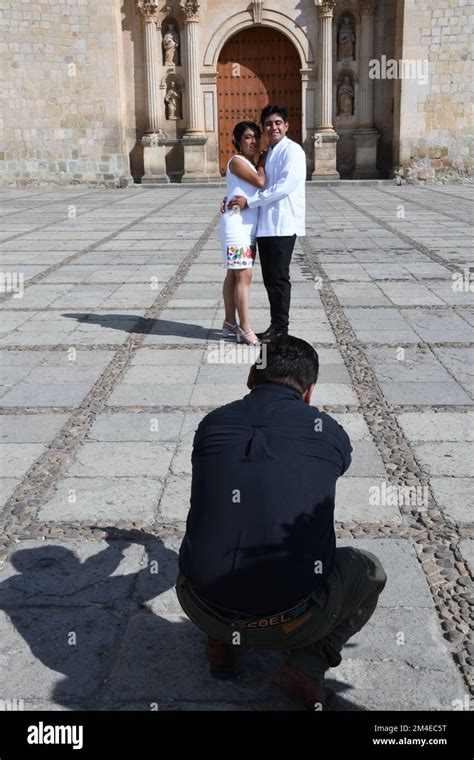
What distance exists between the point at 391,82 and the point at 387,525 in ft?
68.5

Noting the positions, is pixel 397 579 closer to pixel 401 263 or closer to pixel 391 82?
pixel 401 263

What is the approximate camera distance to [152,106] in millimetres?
22094

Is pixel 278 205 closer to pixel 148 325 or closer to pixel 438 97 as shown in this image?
pixel 148 325

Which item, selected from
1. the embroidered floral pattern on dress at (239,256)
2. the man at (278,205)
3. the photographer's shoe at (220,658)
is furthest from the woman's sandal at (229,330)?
the photographer's shoe at (220,658)

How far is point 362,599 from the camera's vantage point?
242 cm

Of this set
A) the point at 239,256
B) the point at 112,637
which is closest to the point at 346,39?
the point at 239,256

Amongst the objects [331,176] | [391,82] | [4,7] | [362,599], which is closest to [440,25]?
[391,82]

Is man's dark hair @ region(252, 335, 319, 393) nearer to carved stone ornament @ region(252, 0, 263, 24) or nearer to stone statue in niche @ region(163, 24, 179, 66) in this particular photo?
carved stone ornament @ region(252, 0, 263, 24)

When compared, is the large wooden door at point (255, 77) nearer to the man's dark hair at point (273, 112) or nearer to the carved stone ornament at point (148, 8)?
the carved stone ornament at point (148, 8)

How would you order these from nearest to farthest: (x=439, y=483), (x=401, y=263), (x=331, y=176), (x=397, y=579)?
(x=397, y=579) → (x=439, y=483) → (x=401, y=263) → (x=331, y=176)

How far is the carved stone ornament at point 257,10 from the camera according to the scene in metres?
21.5

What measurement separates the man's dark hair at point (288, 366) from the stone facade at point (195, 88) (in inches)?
792
